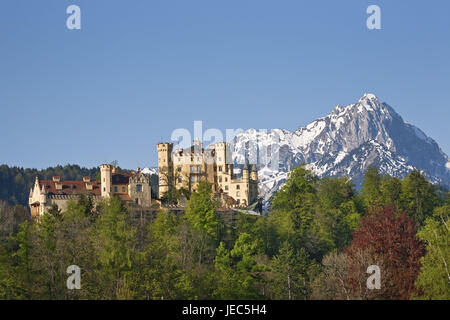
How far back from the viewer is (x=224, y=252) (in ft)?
313

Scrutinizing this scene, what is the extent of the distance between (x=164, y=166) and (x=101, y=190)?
1355 cm

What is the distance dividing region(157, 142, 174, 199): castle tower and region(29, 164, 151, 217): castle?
727cm

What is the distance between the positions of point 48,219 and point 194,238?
60.2 feet

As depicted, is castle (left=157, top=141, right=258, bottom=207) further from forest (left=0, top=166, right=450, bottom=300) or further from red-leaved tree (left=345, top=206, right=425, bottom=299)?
red-leaved tree (left=345, top=206, right=425, bottom=299)

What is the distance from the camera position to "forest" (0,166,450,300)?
7850 cm

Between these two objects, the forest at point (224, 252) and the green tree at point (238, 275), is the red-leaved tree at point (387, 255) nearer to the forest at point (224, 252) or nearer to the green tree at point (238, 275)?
the forest at point (224, 252)

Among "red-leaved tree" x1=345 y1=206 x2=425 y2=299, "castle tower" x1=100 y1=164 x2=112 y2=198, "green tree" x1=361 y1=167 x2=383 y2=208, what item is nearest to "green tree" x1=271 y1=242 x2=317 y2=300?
"red-leaved tree" x1=345 y1=206 x2=425 y2=299

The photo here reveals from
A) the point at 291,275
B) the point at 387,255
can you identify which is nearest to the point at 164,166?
the point at 291,275

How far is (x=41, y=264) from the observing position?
3258 inches

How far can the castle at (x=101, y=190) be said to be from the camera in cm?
12412

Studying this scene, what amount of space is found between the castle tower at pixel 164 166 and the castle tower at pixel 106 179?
10.9 meters

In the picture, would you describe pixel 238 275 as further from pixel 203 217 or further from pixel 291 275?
pixel 203 217

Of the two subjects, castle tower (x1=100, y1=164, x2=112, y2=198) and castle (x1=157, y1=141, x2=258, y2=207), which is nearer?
castle tower (x1=100, y1=164, x2=112, y2=198)
